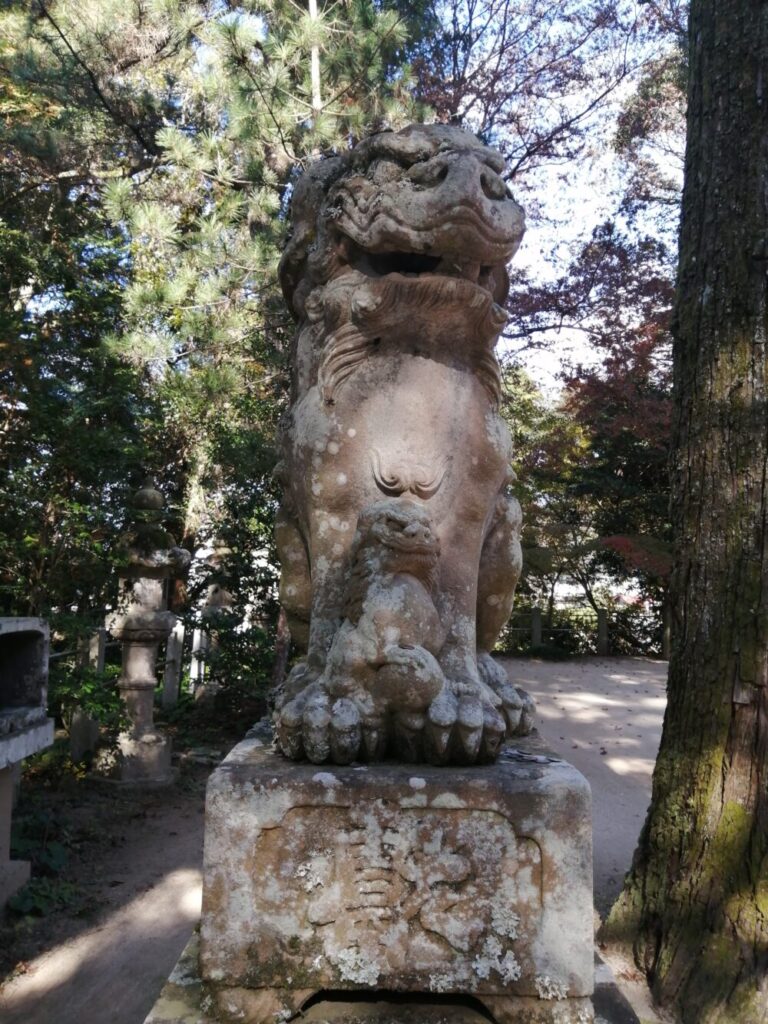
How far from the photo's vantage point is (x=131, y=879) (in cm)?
428

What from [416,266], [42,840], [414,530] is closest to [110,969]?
[42,840]

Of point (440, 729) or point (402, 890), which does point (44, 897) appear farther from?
point (440, 729)

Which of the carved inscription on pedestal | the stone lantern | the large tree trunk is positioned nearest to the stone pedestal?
the carved inscription on pedestal

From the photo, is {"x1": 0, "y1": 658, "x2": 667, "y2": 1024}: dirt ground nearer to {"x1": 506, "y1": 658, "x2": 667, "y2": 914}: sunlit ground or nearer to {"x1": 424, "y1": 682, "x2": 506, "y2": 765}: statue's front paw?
{"x1": 506, "y1": 658, "x2": 667, "y2": 914}: sunlit ground

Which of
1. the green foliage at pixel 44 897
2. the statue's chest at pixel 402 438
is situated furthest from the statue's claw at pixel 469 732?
the green foliage at pixel 44 897

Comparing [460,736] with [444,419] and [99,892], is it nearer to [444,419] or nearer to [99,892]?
[444,419]

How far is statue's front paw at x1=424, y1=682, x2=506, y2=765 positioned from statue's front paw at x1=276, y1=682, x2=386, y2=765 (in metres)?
0.11

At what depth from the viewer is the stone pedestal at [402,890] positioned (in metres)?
1.38

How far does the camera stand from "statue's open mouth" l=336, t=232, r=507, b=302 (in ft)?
5.82

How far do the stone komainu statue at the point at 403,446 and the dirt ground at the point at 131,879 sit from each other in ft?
7.25

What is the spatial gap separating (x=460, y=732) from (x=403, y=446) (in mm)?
661

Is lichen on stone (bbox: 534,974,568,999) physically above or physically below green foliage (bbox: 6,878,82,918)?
above

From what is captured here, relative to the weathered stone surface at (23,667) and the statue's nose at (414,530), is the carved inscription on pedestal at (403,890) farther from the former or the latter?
the weathered stone surface at (23,667)

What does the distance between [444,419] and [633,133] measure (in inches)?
390
